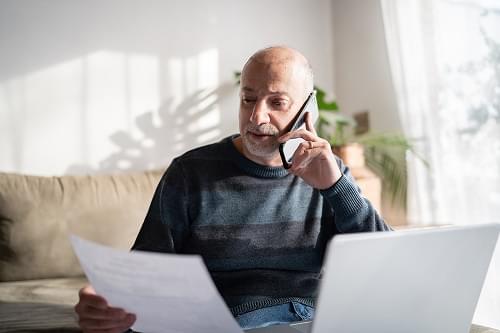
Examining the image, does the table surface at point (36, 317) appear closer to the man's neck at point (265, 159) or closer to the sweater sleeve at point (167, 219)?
the sweater sleeve at point (167, 219)

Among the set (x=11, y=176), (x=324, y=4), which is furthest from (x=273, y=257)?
(x=324, y=4)

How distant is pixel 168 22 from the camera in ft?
8.46

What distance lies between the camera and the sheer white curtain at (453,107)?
1.97 m

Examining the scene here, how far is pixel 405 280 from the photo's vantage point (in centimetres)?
65

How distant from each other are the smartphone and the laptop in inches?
18.2

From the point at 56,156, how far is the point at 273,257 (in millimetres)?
1519

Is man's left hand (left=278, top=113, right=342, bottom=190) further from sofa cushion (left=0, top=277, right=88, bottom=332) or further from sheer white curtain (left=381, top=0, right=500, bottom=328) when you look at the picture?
sheer white curtain (left=381, top=0, right=500, bottom=328)

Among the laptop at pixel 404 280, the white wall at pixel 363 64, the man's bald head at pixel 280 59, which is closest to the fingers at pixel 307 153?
the man's bald head at pixel 280 59

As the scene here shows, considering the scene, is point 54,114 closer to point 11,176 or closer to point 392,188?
point 11,176

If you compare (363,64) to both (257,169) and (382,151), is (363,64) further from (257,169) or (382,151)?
(257,169)

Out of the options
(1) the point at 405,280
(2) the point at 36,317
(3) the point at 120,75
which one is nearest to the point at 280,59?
(1) the point at 405,280

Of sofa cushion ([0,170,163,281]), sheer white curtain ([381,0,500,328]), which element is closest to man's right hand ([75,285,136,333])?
sofa cushion ([0,170,163,281])

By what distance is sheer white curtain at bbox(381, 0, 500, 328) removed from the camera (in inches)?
77.4

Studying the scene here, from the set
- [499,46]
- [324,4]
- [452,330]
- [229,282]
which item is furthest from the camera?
[324,4]
